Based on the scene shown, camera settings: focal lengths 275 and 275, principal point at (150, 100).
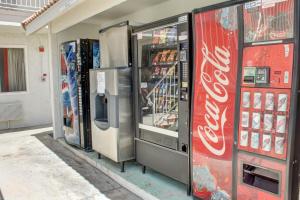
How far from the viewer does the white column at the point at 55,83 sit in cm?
Result: 577

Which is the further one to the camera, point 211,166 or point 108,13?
point 108,13

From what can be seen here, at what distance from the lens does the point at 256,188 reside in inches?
88.7

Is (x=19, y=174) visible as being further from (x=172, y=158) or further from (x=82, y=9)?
(x=82, y=9)

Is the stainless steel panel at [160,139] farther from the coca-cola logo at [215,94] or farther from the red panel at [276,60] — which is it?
the red panel at [276,60]

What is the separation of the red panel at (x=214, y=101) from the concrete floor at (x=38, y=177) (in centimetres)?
132

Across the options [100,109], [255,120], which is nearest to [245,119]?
[255,120]

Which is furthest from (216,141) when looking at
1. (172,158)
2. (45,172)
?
(45,172)

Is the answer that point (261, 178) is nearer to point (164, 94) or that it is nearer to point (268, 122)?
point (268, 122)

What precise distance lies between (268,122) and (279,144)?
0.18 meters

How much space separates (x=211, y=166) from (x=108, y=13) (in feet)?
11.5

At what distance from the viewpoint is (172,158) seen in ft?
10.4

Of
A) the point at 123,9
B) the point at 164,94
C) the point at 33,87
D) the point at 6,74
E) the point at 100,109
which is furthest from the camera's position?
the point at 33,87

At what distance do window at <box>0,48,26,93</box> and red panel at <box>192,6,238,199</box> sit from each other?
6.31 meters

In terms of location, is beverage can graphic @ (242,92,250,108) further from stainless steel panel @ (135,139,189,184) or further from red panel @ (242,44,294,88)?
stainless steel panel @ (135,139,189,184)
